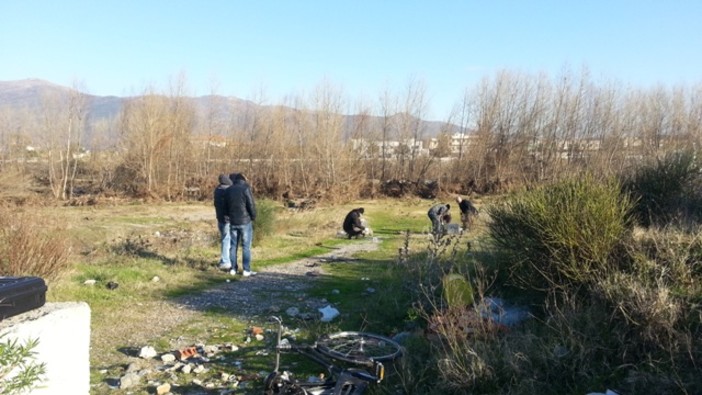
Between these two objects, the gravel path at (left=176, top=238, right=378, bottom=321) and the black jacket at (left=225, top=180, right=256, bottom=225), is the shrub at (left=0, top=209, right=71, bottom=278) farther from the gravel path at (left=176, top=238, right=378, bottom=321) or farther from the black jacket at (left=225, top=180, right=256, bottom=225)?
the black jacket at (left=225, top=180, right=256, bottom=225)

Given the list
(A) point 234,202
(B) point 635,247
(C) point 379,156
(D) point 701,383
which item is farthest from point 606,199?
(C) point 379,156

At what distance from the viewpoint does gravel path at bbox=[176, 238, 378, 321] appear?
8695mm

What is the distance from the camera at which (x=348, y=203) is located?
116ft

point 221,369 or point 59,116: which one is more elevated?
point 59,116

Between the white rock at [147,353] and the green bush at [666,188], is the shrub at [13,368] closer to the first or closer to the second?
the white rock at [147,353]

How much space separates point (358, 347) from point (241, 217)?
6201 mm

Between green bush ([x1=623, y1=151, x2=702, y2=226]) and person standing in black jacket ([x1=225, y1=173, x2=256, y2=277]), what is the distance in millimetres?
6939

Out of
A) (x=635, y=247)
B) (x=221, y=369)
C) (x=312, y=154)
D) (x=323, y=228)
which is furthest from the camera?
(x=312, y=154)

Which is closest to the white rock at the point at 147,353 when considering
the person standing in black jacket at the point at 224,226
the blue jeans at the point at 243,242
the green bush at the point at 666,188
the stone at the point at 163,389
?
the stone at the point at 163,389

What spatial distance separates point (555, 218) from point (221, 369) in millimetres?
4173

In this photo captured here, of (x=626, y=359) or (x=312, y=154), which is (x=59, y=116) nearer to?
(x=312, y=154)

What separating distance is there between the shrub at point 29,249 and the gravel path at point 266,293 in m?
2.25

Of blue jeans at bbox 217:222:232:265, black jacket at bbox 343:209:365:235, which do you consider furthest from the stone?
black jacket at bbox 343:209:365:235

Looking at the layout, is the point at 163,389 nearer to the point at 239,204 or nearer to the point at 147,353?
the point at 147,353
